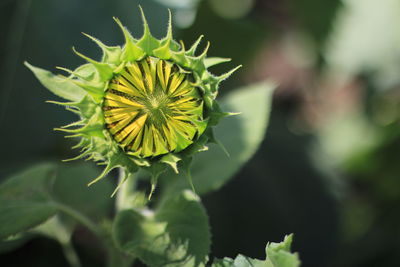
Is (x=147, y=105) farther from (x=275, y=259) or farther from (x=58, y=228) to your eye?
(x=58, y=228)

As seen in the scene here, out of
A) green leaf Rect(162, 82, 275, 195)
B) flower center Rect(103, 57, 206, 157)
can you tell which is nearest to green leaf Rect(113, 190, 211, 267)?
green leaf Rect(162, 82, 275, 195)

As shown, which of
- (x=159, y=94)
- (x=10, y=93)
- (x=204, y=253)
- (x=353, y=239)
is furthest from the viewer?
(x=353, y=239)

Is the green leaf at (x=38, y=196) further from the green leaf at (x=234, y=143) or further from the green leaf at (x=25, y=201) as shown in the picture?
the green leaf at (x=234, y=143)

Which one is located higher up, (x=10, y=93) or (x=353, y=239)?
(x=10, y=93)

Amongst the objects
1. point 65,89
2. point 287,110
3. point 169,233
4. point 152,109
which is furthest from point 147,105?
point 287,110

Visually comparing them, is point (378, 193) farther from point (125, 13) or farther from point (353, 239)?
point (125, 13)

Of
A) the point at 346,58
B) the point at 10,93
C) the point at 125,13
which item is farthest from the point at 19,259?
the point at 346,58

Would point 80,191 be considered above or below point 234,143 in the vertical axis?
below
